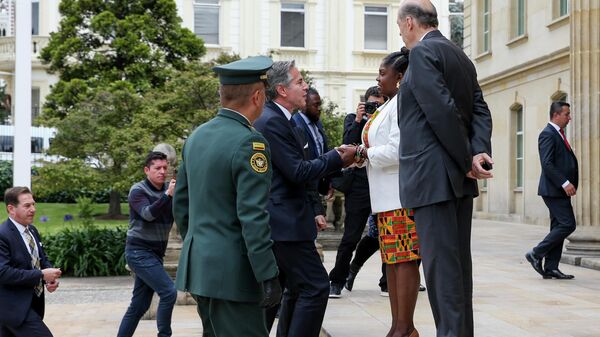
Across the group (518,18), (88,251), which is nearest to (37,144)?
(518,18)

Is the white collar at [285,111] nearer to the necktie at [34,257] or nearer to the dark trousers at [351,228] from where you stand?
the necktie at [34,257]

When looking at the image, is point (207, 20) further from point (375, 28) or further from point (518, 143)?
point (518, 143)

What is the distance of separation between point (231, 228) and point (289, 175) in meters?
1.46

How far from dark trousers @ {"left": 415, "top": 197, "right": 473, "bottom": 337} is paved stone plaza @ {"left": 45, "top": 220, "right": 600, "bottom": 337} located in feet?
6.26

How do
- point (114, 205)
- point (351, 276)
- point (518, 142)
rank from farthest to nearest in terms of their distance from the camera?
point (114, 205) < point (518, 142) < point (351, 276)

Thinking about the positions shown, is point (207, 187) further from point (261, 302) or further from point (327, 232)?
point (327, 232)

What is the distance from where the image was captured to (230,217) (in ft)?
13.9

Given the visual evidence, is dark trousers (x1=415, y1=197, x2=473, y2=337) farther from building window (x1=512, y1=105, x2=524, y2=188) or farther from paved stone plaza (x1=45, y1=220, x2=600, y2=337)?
building window (x1=512, y1=105, x2=524, y2=188)

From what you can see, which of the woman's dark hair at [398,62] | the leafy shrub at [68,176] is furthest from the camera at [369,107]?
the leafy shrub at [68,176]

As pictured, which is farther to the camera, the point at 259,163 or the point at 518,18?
the point at 518,18

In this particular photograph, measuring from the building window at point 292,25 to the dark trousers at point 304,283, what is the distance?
3632 centimetres

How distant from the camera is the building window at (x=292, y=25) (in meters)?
41.5

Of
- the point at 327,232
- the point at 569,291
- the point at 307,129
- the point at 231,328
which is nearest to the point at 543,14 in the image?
the point at 327,232

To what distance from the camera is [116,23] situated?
31312 mm
